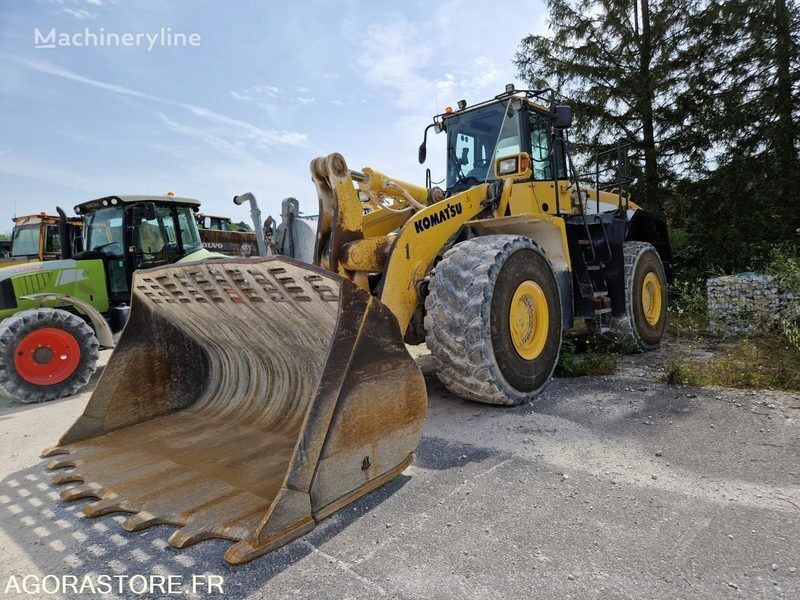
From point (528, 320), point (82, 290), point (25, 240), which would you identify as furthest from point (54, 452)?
point (25, 240)

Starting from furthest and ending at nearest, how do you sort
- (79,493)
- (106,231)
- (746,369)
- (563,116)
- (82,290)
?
(106,231) → (82,290) → (563,116) → (746,369) → (79,493)

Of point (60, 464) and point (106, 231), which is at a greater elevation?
point (106, 231)

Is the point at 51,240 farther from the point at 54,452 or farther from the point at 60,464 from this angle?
the point at 60,464

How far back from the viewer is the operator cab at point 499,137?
5129mm

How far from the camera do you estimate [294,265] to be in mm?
2434

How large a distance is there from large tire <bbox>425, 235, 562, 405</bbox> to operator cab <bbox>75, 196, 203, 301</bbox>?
500 centimetres

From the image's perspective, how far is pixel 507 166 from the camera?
4.97 m

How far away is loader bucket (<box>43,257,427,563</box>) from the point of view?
2248 millimetres

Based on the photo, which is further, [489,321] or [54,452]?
[489,321]

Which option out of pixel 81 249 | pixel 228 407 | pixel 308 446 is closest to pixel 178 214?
pixel 81 249

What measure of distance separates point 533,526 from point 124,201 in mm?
6612

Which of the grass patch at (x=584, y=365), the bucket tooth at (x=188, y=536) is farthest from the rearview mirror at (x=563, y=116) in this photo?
the bucket tooth at (x=188, y=536)

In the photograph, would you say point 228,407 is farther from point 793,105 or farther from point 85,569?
point 793,105

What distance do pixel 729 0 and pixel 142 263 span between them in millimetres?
11415
